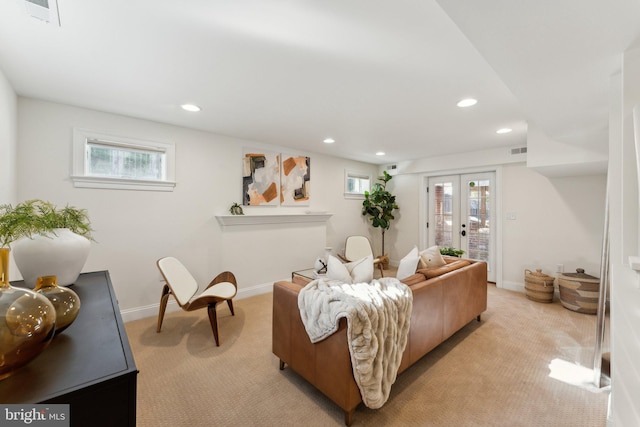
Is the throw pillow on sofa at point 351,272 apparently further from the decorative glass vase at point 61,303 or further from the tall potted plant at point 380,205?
the tall potted plant at point 380,205

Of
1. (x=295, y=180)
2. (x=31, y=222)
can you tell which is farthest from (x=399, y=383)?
(x=295, y=180)

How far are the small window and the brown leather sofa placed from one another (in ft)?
9.73

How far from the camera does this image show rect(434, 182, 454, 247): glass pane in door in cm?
514

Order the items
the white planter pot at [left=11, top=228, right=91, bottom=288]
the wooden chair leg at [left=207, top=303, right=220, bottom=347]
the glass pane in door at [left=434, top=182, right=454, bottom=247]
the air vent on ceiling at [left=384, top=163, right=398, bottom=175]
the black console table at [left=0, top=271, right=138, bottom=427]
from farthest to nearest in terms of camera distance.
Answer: the air vent on ceiling at [left=384, top=163, right=398, bottom=175], the glass pane in door at [left=434, top=182, right=454, bottom=247], the wooden chair leg at [left=207, top=303, right=220, bottom=347], the white planter pot at [left=11, top=228, right=91, bottom=288], the black console table at [left=0, top=271, right=138, bottom=427]

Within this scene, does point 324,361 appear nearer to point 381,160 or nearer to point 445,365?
point 445,365

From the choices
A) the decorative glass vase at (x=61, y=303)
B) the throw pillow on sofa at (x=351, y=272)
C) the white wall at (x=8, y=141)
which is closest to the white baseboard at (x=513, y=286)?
the throw pillow on sofa at (x=351, y=272)

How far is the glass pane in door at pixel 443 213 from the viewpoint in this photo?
5137 millimetres

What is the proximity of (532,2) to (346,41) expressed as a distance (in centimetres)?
94

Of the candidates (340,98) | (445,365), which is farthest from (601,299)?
(340,98)

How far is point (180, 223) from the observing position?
134 inches

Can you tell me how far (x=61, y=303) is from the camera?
94 centimetres

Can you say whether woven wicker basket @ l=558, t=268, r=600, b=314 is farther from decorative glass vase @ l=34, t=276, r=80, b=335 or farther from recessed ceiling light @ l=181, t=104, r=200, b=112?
recessed ceiling light @ l=181, t=104, r=200, b=112

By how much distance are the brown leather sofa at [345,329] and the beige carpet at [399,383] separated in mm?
169

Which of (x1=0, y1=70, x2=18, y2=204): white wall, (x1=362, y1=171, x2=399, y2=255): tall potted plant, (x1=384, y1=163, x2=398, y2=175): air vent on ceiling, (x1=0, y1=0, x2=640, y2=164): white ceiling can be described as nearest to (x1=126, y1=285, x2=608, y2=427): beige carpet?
(x1=0, y1=70, x2=18, y2=204): white wall
